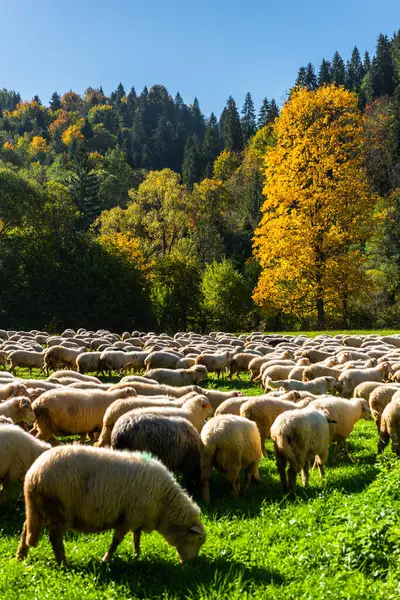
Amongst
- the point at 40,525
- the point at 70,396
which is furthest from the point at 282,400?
the point at 40,525

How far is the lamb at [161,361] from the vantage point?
18531 mm

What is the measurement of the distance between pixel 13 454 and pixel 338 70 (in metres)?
132

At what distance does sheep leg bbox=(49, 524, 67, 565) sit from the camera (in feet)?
17.9

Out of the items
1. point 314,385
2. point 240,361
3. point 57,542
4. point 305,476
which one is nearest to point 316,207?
point 240,361

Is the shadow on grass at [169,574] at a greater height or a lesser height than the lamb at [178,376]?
lesser

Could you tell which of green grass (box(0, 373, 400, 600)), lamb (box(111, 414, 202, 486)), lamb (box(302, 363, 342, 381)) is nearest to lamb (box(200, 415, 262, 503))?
lamb (box(111, 414, 202, 486))

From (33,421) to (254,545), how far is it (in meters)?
5.20

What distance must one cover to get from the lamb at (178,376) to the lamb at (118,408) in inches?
217

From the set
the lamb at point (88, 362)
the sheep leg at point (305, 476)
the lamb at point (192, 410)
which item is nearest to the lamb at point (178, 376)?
the lamb at point (88, 362)

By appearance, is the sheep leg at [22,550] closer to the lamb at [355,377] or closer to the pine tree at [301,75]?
the lamb at [355,377]

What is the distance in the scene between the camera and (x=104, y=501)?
5.51 meters

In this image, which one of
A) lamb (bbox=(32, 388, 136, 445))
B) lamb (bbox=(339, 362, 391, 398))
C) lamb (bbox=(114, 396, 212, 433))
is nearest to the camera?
lamb (bbox=(114, 396, 212, 433))

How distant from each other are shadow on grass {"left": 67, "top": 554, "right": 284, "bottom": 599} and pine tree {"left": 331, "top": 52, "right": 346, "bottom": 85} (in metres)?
120

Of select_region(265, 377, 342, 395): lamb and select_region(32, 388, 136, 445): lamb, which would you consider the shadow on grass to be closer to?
select_region(32, 388, 136, 445): lamb
